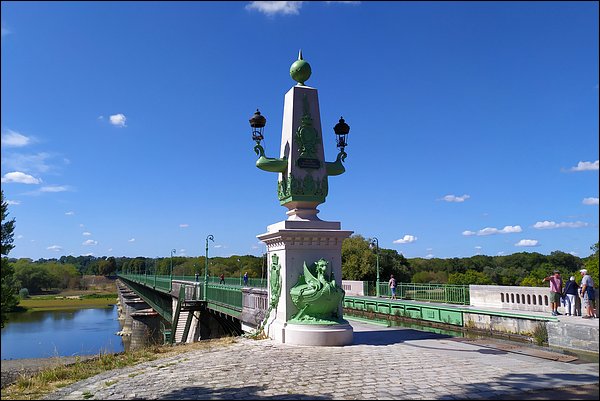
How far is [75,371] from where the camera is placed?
326 inches

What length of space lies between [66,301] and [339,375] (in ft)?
272

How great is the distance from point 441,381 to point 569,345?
8.74 ft

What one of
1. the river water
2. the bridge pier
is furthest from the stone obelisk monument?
the bridge pier

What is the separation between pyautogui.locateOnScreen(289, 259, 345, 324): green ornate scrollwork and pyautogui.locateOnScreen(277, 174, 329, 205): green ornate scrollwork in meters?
1.66

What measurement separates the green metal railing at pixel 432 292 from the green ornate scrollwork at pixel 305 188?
12661mm

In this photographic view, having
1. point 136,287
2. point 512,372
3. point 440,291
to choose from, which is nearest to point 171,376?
point 512,372

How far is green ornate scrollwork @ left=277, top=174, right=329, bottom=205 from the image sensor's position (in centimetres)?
1112

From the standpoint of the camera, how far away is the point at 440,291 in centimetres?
2305

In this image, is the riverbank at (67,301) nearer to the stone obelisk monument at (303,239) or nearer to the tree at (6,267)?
the tree at (6,267)

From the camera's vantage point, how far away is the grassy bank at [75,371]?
6.98m

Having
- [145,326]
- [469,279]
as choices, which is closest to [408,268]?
[469,279]

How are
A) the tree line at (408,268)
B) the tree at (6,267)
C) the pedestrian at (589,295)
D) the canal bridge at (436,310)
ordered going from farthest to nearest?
the tree line at (408,268) → the tree at (6,267) → the pedestrian at (589,295) → the canal bridge at (436,310)

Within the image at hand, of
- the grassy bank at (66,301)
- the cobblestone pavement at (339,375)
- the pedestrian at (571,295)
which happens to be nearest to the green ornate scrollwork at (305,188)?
the cobblestone pavement at (339,375)

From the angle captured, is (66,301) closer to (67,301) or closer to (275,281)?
(67,301)
